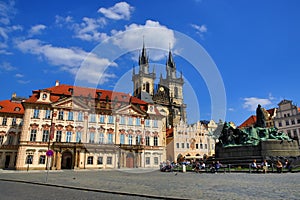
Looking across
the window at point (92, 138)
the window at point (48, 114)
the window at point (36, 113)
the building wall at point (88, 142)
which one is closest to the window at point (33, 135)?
the building wall at point (88, 142)

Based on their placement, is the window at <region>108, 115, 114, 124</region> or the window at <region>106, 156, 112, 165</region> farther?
the window at <region>108, 115, 114, 124</region>

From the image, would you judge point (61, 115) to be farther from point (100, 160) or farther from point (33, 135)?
point (100, 160)

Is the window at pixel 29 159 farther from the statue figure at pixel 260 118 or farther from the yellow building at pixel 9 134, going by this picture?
the statue figure at pixel 260 118

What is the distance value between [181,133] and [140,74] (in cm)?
5325

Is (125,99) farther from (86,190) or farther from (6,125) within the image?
(86,190)

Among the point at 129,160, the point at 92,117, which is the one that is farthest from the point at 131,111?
the point at 129,160

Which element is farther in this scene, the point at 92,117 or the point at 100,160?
the point at 92,117

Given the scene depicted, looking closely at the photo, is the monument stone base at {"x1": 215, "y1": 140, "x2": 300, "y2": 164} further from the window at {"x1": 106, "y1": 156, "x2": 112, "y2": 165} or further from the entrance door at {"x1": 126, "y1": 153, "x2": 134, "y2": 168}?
the window at {"x1": 106, "y1": 156, "x2": 112, "y2": 165}

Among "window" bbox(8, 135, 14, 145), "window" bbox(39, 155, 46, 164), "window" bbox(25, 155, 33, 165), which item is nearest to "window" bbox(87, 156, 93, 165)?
"window" bbox(39, 155, 46, 164)

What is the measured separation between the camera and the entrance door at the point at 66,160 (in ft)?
116

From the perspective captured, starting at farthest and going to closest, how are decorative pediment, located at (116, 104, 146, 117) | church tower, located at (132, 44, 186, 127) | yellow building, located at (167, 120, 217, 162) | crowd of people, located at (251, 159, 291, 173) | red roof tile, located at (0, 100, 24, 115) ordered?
church tower, located at (132, 44, 186, 127)
yellow building, located at (167, 120, 217, 162)
decorative pediment, located at (116, 104, 146, 117)
red roof tile, located at (0, 100, 24, 115)
crowd of people, located at (251, 159, 291, 173)

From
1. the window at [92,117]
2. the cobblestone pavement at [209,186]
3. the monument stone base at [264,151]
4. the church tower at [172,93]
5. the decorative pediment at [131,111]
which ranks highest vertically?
the church tower at [172,93]

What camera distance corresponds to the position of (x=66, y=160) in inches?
1393

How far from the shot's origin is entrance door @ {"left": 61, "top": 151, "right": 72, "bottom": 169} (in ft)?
116
